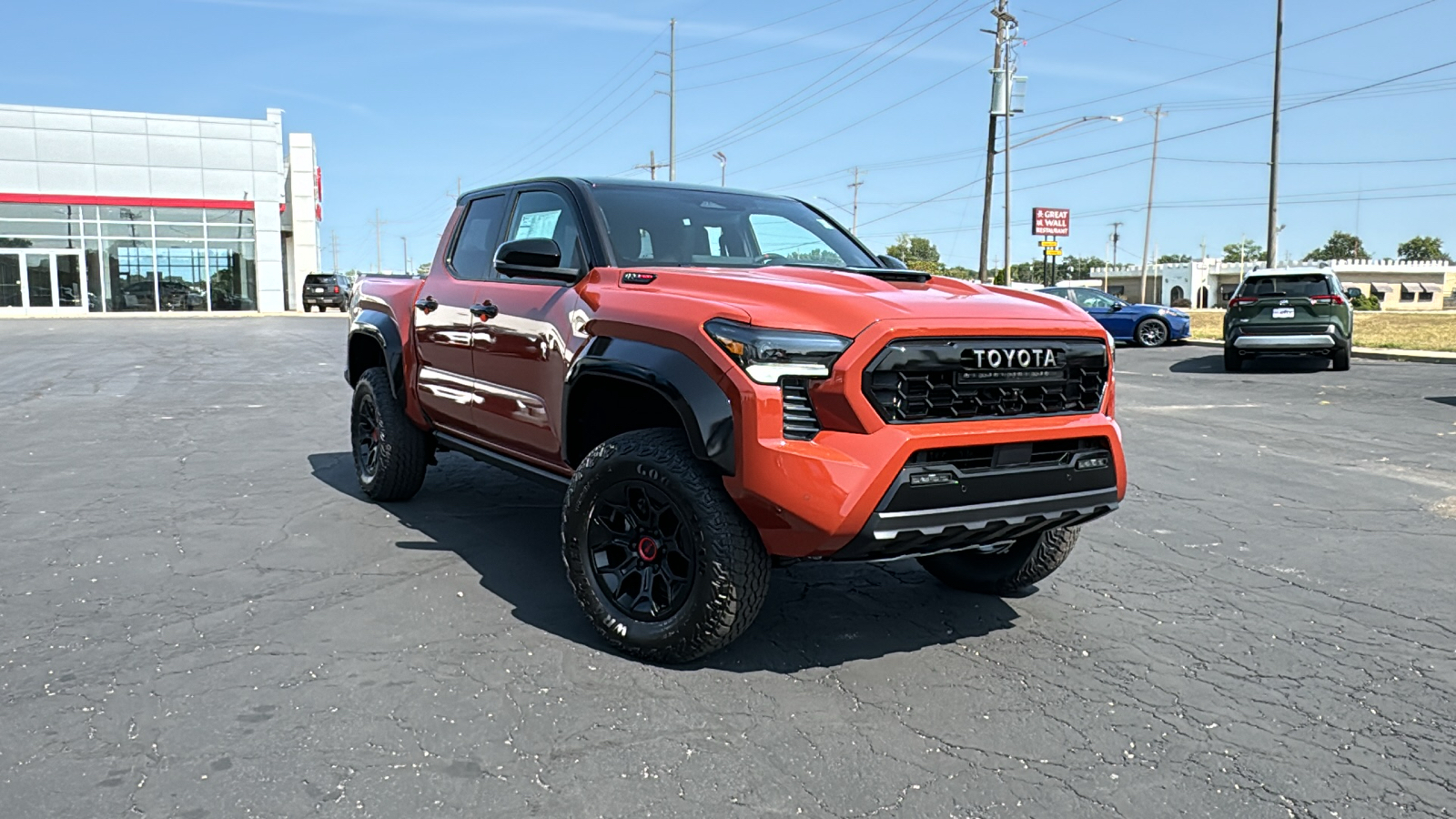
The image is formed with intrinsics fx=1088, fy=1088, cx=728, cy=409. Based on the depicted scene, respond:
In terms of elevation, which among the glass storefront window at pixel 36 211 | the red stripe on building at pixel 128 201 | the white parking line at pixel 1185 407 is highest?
the red stripe on building at pixel 128 201

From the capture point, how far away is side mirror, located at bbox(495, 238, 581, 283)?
4453 millimetres

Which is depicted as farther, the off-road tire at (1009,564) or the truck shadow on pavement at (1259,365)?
the truck shadow on pavement at (1259,365)

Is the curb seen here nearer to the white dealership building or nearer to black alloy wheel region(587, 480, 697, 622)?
black alloy wheel region(587, 480, 697, 622)

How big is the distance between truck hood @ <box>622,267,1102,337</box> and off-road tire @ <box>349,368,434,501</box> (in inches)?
98.2

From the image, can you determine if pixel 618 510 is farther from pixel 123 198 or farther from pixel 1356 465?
pixel 123 198

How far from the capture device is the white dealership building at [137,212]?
137ft

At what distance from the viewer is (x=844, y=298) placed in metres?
3.69

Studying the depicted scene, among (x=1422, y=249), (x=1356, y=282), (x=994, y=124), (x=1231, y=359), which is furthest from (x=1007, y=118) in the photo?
(x=1422, y=249)

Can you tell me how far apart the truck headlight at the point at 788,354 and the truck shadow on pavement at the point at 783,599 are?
1.11 m

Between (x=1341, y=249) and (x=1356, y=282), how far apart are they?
176ft

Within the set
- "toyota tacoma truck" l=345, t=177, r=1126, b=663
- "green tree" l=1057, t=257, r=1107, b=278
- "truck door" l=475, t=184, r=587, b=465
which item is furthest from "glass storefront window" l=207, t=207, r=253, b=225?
"green tree" l=1057, t=257, r=1107, b=278

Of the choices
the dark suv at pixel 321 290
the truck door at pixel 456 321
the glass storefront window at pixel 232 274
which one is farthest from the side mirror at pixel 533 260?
the glass storefront window at pixel 232 274

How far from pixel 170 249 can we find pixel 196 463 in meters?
41.5

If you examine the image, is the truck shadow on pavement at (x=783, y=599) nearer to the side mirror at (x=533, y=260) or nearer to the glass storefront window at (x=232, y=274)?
the side mirror at (x=533, y=260)
